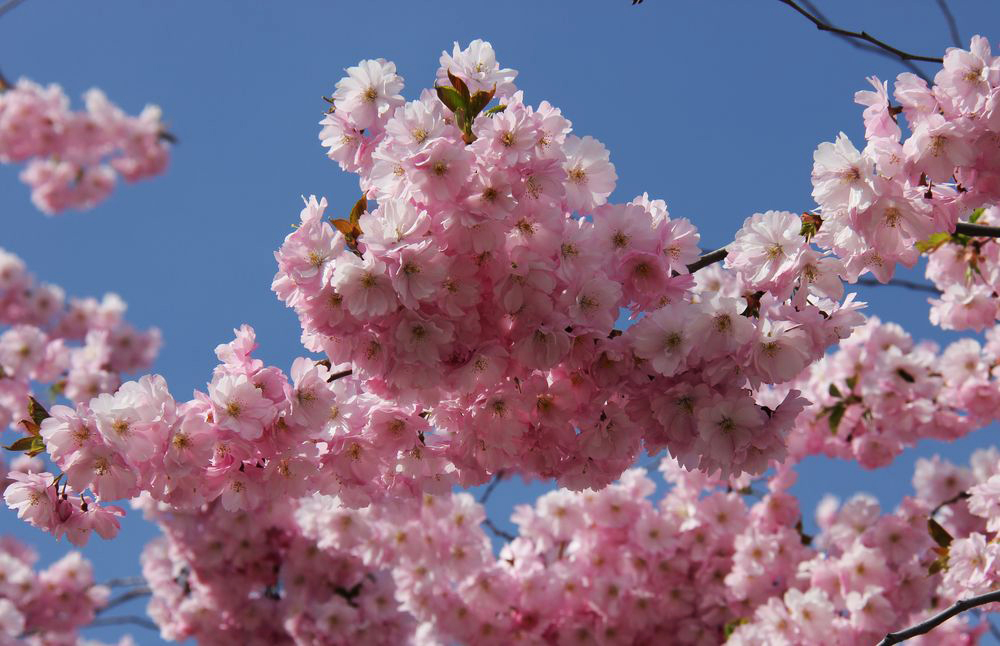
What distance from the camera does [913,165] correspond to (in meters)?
2.50

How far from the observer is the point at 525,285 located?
7.91ft

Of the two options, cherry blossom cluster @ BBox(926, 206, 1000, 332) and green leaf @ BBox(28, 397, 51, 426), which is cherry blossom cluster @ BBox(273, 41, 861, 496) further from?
cherry blossom cluster @ BBox(926, 206, 1000, 332)

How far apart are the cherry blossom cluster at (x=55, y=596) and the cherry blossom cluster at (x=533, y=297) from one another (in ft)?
22.8

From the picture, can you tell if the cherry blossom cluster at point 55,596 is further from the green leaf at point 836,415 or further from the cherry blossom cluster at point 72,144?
the green leaf at point 836,415

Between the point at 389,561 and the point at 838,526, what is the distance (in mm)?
2738

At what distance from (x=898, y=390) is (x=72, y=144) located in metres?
9.85

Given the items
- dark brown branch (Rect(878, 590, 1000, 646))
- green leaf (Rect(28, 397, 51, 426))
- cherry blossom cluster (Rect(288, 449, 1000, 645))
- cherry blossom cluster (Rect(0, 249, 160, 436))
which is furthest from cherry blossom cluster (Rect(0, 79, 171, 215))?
dark brown branch (Rect(878, 590, 1000, 646))

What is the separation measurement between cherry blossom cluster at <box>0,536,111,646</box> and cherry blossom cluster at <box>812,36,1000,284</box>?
25.7 feet

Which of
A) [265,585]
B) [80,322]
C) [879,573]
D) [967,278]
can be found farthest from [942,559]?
[80,322]

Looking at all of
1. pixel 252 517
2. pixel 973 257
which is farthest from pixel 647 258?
pixel 252 517

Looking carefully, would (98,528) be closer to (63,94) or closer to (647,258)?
(647,258)

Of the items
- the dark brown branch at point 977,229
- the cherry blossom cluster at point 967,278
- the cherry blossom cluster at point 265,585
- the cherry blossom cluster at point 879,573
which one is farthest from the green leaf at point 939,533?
the cherry blossom cluster at point 265,585

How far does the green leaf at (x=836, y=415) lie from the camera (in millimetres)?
5367

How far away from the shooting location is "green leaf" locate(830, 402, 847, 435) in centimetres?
537
